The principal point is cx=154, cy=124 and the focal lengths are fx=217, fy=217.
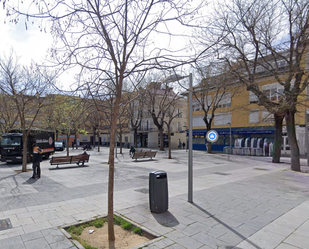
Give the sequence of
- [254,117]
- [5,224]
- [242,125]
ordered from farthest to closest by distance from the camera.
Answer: [242,125] < [254,117] < [5,224]

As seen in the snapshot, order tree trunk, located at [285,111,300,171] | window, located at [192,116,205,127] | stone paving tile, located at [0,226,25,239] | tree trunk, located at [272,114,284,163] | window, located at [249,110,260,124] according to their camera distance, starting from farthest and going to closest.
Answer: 1. window, located at [192,116,205,127]
2. window, located at [249,110,260,124]
3. tree trunk, located at [272,114,284,163]
4. tree trunk, located at [285,111,300,171]
5. stone paving tile, located at [0,226,25,239]

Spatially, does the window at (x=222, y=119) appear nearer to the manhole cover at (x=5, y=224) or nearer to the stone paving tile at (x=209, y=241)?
the stone paving tile at (x=209, y=241)

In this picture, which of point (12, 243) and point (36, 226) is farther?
point (36, 226)

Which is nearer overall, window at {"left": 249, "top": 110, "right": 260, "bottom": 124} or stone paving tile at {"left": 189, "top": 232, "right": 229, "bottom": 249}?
stone paving tile at {"left": 189, "top": 232, "right": 229, "bottom": 249}

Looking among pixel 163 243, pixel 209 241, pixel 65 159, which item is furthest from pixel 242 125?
pixel 163 243

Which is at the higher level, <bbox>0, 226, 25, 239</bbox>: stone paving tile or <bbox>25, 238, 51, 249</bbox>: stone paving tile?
<bbox>25, 238, 51, 249</bbox>: stone paving tile

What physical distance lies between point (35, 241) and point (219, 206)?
438cm

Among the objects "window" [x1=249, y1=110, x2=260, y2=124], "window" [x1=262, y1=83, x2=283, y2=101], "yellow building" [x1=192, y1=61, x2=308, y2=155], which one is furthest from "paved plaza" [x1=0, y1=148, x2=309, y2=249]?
"window" [x1=249, y1=110, x2=260, y2=124]

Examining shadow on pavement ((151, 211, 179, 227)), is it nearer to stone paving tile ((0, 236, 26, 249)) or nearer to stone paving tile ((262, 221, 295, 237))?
stone paving tile ((262, 221, 295, 237))

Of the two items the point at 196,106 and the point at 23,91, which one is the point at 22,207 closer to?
the point at 23,91

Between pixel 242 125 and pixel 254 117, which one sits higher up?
pixel 254 117

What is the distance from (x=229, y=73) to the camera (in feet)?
38.3

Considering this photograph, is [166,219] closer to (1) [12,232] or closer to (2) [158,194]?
(2) [158,194]

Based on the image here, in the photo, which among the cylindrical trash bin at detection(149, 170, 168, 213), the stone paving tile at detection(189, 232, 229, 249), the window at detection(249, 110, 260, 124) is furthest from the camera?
the window at detection(249, 110, 260, 124)
